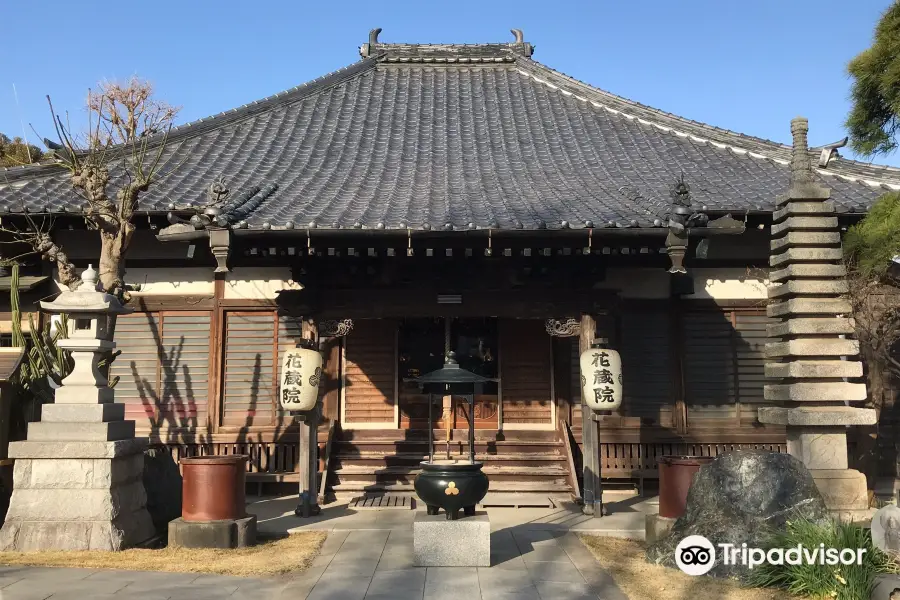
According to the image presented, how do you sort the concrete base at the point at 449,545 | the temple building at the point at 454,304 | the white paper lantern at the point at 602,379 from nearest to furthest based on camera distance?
the concrete base at the point at 449,545, the white paper lantern at the point at 602,379, the temple building at the point at 454,304

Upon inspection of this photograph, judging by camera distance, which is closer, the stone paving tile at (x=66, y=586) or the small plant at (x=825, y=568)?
the small plant at (x=825, y=568)

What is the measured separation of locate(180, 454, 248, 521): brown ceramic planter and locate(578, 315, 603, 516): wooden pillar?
4.76m

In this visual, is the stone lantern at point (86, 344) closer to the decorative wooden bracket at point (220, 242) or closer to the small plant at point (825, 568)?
the decorative wooden bracket at point (220, 242)

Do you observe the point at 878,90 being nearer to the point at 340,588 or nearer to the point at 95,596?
the point at 340,588

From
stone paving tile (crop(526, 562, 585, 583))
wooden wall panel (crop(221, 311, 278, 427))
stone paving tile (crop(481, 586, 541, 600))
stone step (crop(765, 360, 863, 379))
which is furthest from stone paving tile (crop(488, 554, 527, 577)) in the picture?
wooden wall panel (crop(221, 311, 278, 427))

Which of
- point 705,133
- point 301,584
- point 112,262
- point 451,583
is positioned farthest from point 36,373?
point 705,133

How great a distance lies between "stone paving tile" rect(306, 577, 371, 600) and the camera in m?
5.59

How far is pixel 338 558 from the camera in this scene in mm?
→ 6902

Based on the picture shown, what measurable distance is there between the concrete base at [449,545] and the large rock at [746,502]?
1834 mm

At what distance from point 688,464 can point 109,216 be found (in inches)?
309

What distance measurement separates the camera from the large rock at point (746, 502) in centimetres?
600

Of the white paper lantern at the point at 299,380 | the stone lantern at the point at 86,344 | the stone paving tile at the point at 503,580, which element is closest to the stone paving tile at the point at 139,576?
the stone lantern at the point at 86,344

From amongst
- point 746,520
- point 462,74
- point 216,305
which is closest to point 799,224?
point 746,520

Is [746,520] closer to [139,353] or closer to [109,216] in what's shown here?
[109,216]
